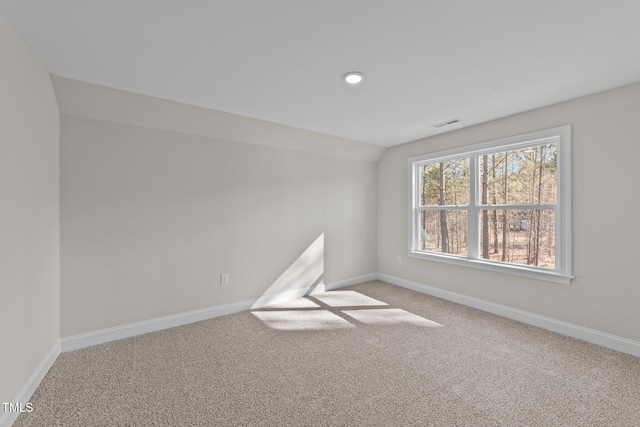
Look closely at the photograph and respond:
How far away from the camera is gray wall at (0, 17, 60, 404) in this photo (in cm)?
158

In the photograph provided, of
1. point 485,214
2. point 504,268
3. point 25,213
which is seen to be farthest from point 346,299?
point 25,213

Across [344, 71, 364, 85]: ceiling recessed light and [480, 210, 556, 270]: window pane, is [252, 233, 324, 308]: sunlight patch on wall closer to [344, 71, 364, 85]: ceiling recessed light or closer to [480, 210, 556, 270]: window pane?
[480, 210, 556, 270]: window pane

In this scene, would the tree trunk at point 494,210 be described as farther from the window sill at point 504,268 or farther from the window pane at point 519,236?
the window sill at point 504,268

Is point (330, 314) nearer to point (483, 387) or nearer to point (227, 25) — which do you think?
point (483, 387)

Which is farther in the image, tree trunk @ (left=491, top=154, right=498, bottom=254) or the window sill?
tree trunk @ (left=491, top=154, right=498, bottom=254)

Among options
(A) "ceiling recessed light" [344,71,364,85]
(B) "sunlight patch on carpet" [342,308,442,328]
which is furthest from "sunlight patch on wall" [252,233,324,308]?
(A) "ceiling recessed light" [344,71,364,85]

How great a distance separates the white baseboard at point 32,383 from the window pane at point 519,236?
4.39 metres

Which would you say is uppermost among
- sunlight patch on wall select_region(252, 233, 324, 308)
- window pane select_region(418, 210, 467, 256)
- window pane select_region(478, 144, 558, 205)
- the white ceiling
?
→ the white ceiling

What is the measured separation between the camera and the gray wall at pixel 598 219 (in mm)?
2420

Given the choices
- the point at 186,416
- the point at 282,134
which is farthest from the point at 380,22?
the point at 186,416

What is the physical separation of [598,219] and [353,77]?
2631 mm

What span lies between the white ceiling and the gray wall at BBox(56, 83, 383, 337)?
0.60 metres

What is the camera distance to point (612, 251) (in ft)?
8.27

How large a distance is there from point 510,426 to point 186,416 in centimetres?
192
